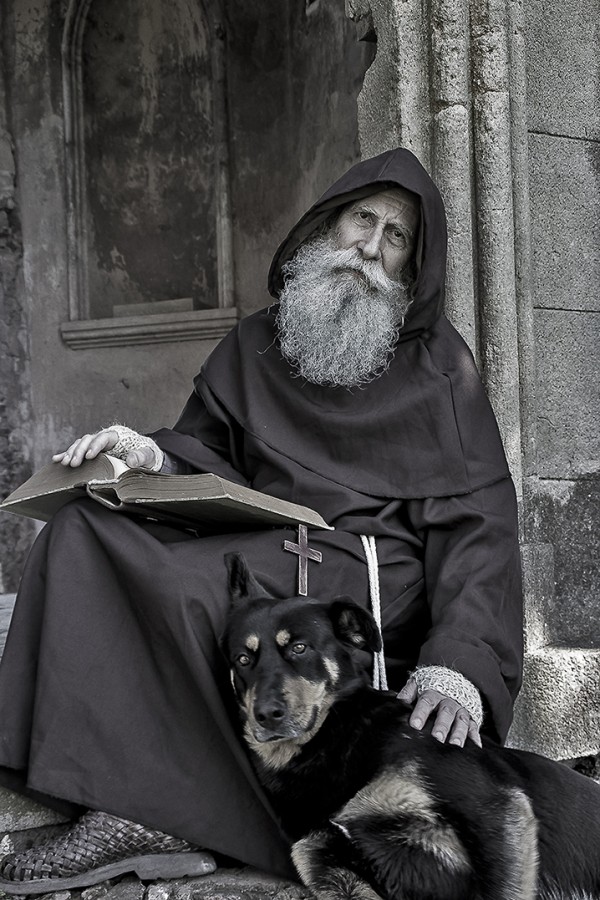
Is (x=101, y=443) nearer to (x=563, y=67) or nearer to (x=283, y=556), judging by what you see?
(x=283, y=556)

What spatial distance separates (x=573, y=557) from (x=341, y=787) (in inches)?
74.6

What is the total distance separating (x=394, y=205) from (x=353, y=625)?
1514 mm

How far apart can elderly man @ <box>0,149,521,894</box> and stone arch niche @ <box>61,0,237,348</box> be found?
4129mm

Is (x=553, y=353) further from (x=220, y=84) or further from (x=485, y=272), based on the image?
(x=220, y=84)

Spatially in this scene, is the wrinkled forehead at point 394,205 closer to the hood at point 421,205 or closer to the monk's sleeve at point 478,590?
the hood at point 421,205

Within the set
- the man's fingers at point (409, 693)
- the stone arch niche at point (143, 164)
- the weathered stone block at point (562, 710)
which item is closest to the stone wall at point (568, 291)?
Answer: the weathered stone block at point (562, 710)

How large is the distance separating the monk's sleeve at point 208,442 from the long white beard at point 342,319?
0.97 feet

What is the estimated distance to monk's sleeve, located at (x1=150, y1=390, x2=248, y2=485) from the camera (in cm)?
338

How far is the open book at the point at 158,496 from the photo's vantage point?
2.64 m

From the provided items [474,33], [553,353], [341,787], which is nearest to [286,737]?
[341,787]

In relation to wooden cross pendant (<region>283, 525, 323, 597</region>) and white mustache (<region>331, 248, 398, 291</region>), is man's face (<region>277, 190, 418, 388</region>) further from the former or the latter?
wooden cross pendant (<region>283, 525, 323, 597</region>)

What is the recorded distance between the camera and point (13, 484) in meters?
7.44

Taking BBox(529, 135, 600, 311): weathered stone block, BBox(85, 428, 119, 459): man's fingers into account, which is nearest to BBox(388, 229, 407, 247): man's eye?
BBox(529, 135, 600, 311): weathered stone block

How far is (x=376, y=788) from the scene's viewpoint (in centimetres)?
232
